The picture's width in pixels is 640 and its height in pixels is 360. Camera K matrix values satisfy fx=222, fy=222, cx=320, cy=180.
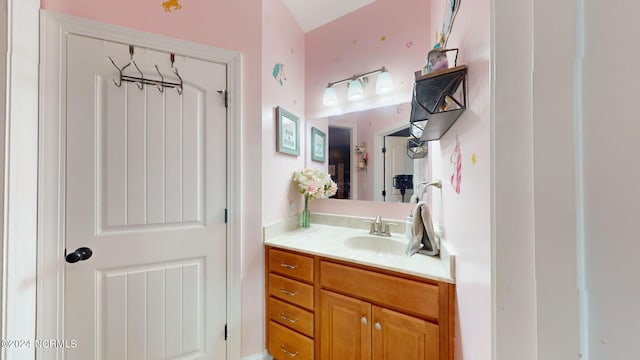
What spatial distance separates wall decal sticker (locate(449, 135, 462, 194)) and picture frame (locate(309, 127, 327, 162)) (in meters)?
1.16

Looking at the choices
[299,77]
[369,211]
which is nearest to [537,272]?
[369,211]

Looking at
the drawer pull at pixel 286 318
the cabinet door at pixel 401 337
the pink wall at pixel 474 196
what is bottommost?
the drawer pull at pixel 286 318

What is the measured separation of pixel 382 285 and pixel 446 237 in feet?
1.31

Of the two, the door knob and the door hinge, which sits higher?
the door hinge

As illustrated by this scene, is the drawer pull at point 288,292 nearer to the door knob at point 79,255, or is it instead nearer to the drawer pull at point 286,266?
the drawer pull at point 286,266

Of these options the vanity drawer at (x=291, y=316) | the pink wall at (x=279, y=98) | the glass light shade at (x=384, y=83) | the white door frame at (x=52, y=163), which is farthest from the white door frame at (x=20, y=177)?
the glass light shade at (x=384, y=83)

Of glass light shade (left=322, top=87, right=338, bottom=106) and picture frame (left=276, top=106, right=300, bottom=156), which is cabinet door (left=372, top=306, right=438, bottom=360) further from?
glass light shade (left=322, top=87, right=338, bottom=106)

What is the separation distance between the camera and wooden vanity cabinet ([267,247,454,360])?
0.97 m

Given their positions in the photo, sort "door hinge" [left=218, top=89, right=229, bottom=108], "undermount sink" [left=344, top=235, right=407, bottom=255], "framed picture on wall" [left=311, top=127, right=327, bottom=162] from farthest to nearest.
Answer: "framed picture on wall" [left=311, top=127, right=327, bottom=162] → "undermount sink" [left=344, top=235, right=407, bottom=255] → "door hinge" [left=218, top=89, right=229, bottom=108]

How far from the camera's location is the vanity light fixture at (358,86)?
1664 millimetres

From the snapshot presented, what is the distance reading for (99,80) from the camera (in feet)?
3.62

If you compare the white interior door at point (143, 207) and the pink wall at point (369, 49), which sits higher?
the pink wall at point (369, 49)

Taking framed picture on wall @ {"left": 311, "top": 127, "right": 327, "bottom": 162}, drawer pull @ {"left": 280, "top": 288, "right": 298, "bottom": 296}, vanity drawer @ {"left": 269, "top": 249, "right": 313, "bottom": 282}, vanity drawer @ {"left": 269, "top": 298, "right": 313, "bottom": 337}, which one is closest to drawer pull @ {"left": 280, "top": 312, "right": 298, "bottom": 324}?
vanity drawer @ {"left": 269, "top": 298, "right": 313, "bottom": 337}

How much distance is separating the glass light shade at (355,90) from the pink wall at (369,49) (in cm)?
4
